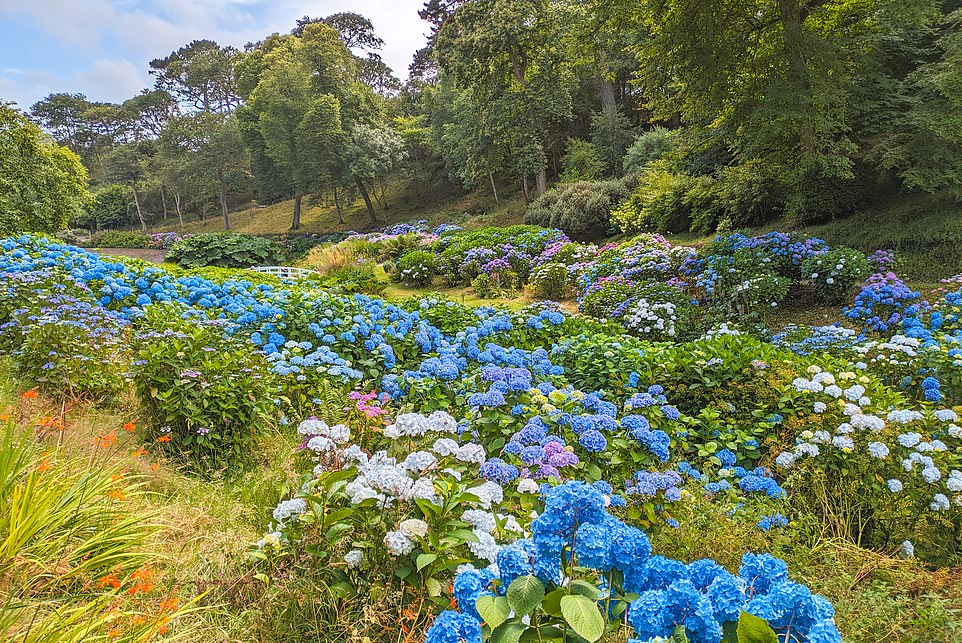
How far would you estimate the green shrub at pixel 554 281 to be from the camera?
29.9 ft

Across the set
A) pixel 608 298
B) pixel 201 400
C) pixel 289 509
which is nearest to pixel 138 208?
pixel 608 298

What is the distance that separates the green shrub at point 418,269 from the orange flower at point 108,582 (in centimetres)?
938

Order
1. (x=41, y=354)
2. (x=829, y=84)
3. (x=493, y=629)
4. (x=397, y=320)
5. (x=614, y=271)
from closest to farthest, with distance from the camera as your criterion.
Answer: (x=493, y=629)
(x=41, y=354)
(x=397, y=320)
(x=829, y=84)
(x=614, y=271)

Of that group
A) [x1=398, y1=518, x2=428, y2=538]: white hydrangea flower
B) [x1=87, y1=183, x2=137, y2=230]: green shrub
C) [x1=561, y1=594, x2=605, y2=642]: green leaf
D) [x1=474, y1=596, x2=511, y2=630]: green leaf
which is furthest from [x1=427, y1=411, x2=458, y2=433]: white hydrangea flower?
[x1=87, y1=183, x2=137, y2=230]: green shrub

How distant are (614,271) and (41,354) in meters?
6.98

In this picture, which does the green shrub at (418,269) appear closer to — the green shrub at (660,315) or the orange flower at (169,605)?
the green shrub at (660,315)

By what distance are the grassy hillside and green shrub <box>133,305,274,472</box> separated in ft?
64.3

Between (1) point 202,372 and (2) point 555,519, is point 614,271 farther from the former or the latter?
(2) point 555,519

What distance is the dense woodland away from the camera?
294 inches

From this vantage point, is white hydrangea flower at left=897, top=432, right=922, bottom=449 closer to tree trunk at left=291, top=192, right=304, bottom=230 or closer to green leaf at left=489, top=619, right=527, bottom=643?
green leaf at left=489, top=619, right=527, bottom=643

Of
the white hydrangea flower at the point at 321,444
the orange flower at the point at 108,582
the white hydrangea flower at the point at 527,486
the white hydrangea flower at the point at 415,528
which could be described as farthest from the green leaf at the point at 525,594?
the orange flower at the point at 108,582

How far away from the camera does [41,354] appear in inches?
142

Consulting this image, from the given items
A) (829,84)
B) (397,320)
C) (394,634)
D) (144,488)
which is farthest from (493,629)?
(829,84)

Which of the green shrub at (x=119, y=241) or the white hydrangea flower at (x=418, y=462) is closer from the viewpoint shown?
the white hydrangea flower at (x=418, y=462)
